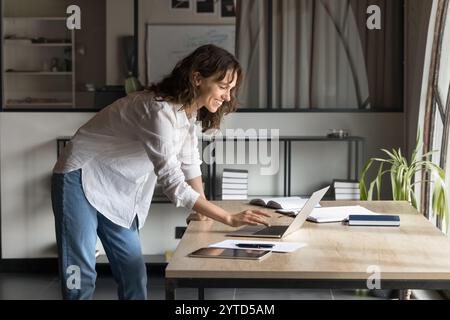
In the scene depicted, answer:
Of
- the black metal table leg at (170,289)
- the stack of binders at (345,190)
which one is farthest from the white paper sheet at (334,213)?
the stack of binders at (345,190)

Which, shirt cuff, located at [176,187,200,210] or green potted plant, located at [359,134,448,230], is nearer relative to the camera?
shirt cuff, located at [176,187,200,210]

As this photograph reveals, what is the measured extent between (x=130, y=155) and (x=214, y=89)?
40 cm

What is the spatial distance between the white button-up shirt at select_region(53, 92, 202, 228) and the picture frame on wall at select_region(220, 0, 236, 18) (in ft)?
8.42

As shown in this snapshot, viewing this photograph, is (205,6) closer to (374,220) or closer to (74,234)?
(374,220)

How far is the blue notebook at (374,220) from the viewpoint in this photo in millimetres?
3094

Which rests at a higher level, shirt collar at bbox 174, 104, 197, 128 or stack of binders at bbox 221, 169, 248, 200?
shirt collar at bbox 174, 104, 197, 128

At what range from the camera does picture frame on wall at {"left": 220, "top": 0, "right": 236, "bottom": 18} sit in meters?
5.57

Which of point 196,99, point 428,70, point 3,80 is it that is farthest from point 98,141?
point 3,80

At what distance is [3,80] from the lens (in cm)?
566

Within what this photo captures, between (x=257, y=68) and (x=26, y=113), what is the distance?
160 cm

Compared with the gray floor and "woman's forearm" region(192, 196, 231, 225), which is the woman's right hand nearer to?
"woman's forearm" region(192, 196, 231, 225)

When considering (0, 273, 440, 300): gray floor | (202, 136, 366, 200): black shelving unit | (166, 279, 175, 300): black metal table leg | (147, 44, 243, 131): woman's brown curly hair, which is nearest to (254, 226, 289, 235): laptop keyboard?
(147, 44, 243, 131): woman's brown curly hair

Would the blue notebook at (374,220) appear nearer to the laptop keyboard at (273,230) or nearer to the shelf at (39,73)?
the laptop keyboard at (273,230)

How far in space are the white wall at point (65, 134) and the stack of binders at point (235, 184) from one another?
201 mm
